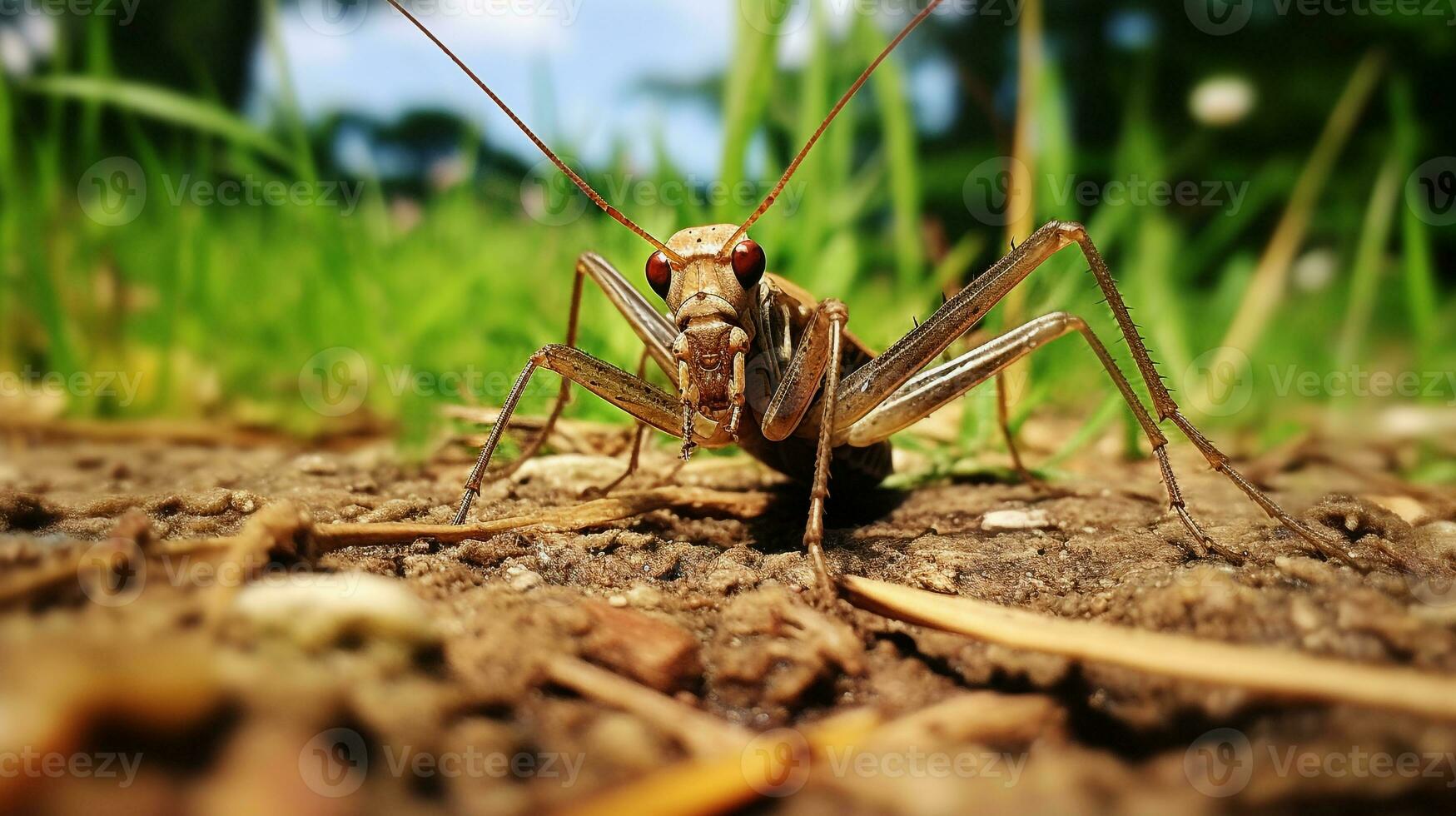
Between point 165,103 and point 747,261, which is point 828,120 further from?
point 165,103

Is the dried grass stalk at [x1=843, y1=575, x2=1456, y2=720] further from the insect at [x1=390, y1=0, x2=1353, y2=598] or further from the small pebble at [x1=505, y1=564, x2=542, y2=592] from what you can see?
the small pebble at [x1=505, y1=564, x2=542, y2=592]

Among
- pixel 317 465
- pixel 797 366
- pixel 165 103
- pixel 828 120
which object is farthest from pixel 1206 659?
pixel 165 103

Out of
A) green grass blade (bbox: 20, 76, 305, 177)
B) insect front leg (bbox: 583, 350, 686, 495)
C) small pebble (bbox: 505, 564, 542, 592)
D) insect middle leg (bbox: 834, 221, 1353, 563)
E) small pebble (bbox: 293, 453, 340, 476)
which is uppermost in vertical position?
green grass blade (bbox: 20, 76, 305, 177)

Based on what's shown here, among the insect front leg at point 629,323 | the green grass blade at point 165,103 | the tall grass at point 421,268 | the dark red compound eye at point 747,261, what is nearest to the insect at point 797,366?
the dark red compound eye at point 747,261

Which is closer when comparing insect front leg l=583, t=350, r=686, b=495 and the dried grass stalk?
the dried grass stalk

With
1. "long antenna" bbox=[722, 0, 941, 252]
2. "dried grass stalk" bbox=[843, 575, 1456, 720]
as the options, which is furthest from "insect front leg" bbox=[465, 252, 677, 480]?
"dried grass stalk" bbox=[843, 575, 1456, 720]

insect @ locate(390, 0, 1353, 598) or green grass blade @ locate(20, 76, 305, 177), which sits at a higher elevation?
green grass blade @ locate(20, 76, 305, 177)
